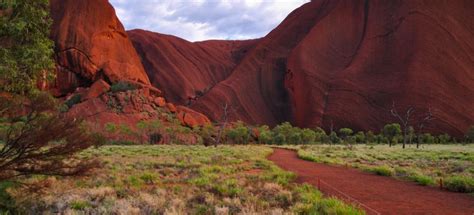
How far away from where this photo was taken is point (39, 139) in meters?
7.37

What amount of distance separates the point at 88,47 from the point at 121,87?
16.4m

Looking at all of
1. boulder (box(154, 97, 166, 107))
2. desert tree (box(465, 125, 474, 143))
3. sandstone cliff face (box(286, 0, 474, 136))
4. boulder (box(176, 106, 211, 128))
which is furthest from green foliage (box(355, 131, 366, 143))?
boulder (box(154, 97, 166, 107))

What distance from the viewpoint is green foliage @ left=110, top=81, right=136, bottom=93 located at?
8772 cm

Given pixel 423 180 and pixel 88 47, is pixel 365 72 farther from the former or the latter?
pixel 423 180

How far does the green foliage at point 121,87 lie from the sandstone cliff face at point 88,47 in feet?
16.4

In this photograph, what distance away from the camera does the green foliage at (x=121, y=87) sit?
87.7 metres

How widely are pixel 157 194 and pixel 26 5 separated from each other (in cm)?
617

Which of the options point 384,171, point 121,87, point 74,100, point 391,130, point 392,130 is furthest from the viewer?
point 121,87

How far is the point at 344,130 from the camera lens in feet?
297

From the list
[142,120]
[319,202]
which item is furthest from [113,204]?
[142,120]

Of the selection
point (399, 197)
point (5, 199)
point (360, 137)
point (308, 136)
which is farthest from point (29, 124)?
point (360, 137)

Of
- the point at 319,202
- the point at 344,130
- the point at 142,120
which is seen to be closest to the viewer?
the point at 319,202

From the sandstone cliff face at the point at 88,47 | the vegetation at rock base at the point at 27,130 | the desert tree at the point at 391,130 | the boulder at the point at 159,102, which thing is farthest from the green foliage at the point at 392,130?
the vegetation at rock base at the point at 27,130

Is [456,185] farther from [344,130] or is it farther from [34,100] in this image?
[344,130]
